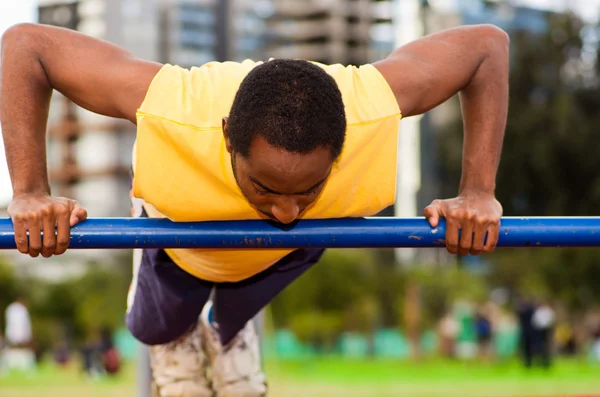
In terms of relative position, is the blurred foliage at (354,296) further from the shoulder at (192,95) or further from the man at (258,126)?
the shoulder at (192,95)

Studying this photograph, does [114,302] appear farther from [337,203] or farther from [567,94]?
[337,203]

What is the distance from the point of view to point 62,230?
90.5 inches

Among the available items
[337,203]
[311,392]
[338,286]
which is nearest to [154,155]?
[337,203]

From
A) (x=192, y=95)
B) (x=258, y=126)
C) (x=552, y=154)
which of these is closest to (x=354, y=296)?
(x=552, y=154)

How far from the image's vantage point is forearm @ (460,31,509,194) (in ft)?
8.60

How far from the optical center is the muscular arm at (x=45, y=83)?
2.40 metres

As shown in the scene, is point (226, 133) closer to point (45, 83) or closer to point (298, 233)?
point (298, 233)

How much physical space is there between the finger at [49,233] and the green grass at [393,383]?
5.46m

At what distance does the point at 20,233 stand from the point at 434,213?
115 cm

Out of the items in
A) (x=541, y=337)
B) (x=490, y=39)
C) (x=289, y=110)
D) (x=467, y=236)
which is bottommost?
(x=541, y=337)

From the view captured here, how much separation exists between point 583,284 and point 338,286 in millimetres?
7460

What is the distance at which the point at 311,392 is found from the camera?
9.16 meters

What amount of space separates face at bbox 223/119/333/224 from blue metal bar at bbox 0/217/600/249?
65 mm

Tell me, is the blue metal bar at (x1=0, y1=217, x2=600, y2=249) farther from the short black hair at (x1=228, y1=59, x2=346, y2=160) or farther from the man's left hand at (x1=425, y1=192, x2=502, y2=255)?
the short black hair at (x1=228, y1=59, x2=346, y2=160)
